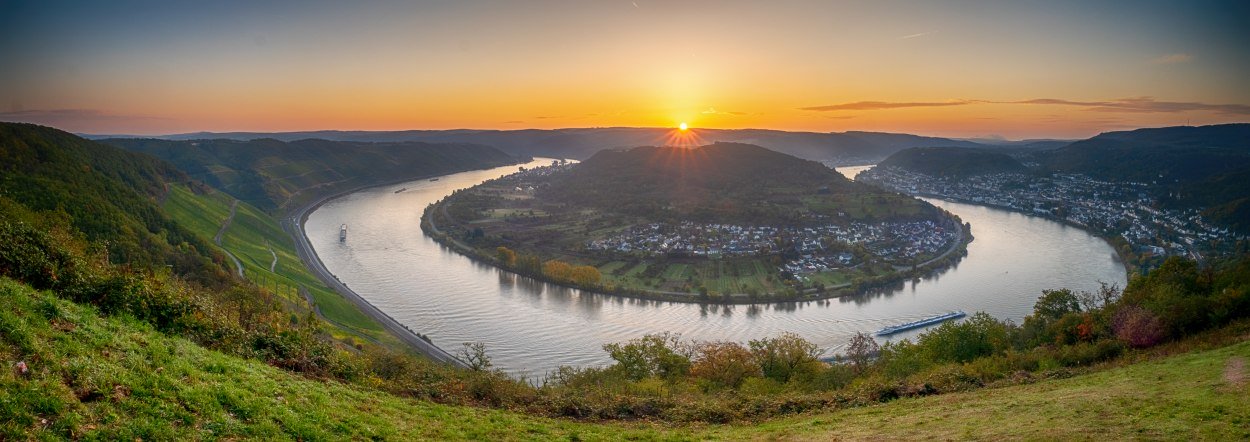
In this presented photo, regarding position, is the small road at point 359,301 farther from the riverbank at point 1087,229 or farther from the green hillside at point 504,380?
the riverbank at point 1087,229

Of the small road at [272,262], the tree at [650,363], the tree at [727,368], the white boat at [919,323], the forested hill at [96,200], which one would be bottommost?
the white boat at [919,323]

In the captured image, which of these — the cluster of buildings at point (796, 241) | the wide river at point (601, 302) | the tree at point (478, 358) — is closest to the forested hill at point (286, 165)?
the wide river at point (601, 302)

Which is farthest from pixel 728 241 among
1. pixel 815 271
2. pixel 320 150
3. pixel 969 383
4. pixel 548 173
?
pixel 320 150

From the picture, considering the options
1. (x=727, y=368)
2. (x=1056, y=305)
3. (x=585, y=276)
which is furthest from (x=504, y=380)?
(x=585, y=276)

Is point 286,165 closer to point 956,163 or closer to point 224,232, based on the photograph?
point 224,232

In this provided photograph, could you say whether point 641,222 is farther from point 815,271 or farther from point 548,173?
point 548,173

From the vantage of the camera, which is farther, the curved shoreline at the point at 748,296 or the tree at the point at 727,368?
the curved shoreline at the point at 748,296
